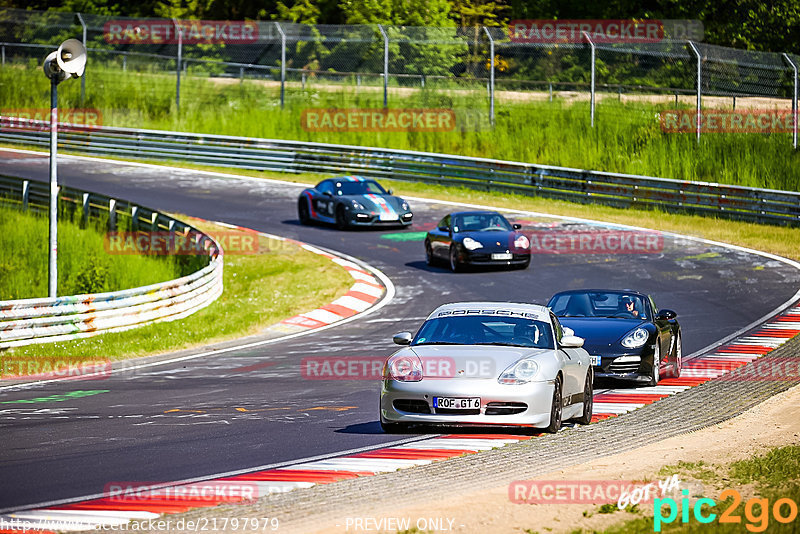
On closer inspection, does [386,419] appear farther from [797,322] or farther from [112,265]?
[112,265]

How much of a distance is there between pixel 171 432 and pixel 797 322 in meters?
12.4

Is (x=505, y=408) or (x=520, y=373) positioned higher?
(x=520, y=373)

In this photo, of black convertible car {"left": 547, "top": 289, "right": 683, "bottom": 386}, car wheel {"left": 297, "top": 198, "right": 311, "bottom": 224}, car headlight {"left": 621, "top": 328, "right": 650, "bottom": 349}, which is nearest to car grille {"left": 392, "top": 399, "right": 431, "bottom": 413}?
black convertible car {"left": 547, "top": 289, "right": 683, "bottom": 386}

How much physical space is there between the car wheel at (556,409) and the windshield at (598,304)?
4533 millimetres

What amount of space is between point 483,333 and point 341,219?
1894cm

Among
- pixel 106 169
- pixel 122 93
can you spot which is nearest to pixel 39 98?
pixel 122 93

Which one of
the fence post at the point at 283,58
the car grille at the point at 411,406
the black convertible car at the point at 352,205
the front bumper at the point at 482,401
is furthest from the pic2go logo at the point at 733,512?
the fence post at the point at 283,58

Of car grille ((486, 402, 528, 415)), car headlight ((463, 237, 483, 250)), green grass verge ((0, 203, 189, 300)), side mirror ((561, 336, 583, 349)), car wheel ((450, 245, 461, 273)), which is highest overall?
side mirror ((561, 336, 583, 349))

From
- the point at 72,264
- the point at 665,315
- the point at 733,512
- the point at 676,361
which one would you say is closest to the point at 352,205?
the point at 72,264

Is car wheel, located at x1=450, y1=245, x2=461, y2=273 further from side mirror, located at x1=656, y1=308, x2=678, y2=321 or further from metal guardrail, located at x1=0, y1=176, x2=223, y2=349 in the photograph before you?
side mirror, located at x1=656, y1=308, x2=678, y2=321

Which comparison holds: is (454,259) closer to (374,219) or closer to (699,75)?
(374,219)

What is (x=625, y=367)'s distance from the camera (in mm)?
14492

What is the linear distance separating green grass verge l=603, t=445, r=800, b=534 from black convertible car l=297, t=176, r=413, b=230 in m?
A: 20.3

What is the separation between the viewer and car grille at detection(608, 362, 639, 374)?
570 inches
